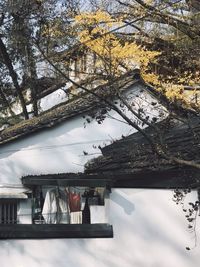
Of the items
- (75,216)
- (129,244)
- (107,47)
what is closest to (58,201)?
(75,216)

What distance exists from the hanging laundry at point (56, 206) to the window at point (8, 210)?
1249 mm

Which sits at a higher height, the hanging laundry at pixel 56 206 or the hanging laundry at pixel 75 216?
the hanging laundry at pixel 56 206

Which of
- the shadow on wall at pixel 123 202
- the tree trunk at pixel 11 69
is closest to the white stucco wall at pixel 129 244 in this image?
the shadow on wall at pixel 123 202

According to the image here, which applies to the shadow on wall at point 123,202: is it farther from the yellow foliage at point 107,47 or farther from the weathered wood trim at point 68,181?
the yellow foliage at point 107,47

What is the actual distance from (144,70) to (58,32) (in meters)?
2.14

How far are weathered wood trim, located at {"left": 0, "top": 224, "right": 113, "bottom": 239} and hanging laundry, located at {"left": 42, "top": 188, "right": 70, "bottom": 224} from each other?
414 centimetres

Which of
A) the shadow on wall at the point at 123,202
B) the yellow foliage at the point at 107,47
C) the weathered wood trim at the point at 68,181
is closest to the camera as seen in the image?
the yellow foliage at the point at 107,47

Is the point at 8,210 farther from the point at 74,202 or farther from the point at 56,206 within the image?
the point at 74,202

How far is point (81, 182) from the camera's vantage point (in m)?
9.81

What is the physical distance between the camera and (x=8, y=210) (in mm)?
13281

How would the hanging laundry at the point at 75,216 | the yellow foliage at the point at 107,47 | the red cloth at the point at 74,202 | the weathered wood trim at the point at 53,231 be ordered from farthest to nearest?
the red cloth at the point at 74,202, the hanging laundry at the point at 75,216, the yellow foliage at the point at 107,47, the weathered wood trim at the point at 53,231

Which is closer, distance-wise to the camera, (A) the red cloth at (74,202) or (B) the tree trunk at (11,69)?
(A) the red cloth at (74,202)

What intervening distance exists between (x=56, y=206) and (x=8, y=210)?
1923mm

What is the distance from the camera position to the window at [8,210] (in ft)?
42.6
